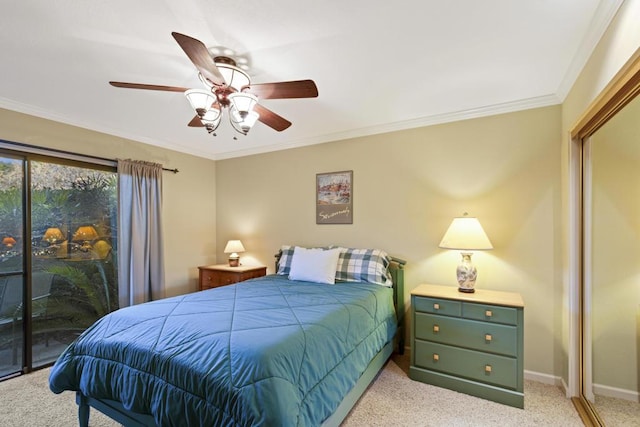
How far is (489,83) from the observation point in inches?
92.5

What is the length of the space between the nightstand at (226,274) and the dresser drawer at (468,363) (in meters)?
2.11

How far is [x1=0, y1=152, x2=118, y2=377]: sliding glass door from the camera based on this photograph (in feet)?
8.80

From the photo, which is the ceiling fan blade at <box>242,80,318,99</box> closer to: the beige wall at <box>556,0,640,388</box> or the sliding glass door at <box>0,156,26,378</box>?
the beige wall at <box>556,0,640,388</box>

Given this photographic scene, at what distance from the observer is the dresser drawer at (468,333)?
2223 mm

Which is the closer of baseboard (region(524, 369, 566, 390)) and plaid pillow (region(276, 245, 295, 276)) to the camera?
baseboard (region(524, 369, 566, 390))

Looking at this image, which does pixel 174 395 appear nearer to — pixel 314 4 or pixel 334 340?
pixel 334 340

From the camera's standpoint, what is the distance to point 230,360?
138cm

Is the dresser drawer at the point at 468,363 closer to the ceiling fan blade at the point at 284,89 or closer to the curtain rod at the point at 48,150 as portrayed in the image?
the ceiling fan blade at the point at 284,89

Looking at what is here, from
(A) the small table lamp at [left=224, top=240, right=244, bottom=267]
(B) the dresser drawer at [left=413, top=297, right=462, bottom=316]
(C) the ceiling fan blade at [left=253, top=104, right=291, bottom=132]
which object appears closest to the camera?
(C) the ceiling fan blade at [left=253, top=104, right=291, bottom=132]

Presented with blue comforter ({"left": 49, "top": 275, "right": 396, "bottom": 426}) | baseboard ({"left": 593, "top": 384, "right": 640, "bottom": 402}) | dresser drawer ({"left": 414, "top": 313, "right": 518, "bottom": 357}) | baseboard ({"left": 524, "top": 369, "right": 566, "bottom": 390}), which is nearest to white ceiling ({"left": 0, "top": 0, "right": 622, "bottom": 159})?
blue comforter ({"left": 49, "top": 275, "right": 396, "bottom": 426})

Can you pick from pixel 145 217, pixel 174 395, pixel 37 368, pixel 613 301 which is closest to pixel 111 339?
pixel 174 395

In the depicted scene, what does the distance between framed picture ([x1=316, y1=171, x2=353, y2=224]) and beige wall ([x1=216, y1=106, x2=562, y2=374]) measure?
0.08 metres

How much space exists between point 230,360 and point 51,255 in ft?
8.95

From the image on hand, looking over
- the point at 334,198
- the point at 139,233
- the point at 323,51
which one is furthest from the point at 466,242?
the point at 139,233
